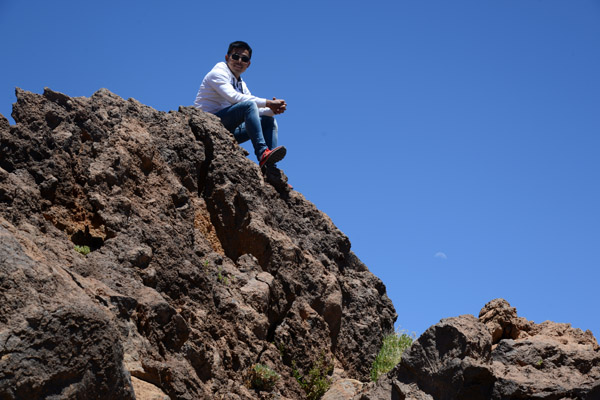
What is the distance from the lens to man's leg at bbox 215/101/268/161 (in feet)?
34.2

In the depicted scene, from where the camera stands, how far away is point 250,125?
10422 mm

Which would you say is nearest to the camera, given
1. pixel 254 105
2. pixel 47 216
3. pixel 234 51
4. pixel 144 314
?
pixel 144 314

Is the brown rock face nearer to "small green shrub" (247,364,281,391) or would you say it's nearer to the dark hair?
"small green shrub" (247,364,281,391)

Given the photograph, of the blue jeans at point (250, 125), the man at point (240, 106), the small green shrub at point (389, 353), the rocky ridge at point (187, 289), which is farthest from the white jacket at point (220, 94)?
the small green shrub at point (389, 353)

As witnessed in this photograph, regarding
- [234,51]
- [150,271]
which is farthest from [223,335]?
[234,51]

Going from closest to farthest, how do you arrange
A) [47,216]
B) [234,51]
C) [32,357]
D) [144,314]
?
[32,357] → [144,314] → [47,216] → [234,51]

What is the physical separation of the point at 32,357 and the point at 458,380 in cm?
471

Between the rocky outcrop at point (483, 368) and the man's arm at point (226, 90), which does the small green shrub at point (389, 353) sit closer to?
the rocky outcrop at point (483, 368)

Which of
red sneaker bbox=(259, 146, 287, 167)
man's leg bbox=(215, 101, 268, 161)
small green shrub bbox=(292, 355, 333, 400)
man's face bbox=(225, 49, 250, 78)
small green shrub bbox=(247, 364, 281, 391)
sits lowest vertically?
small green shrub bbox=(247, 364, 281, 391)

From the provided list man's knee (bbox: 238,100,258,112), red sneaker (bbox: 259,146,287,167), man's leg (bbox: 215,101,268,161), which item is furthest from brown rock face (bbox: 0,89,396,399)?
man's knee (bbox: 238,100,258,112)

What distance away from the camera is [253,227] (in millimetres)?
9562

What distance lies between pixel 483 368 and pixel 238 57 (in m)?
5.54

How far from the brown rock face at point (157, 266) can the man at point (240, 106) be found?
0.37 metres

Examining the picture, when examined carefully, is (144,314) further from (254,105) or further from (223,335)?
(254,105)
